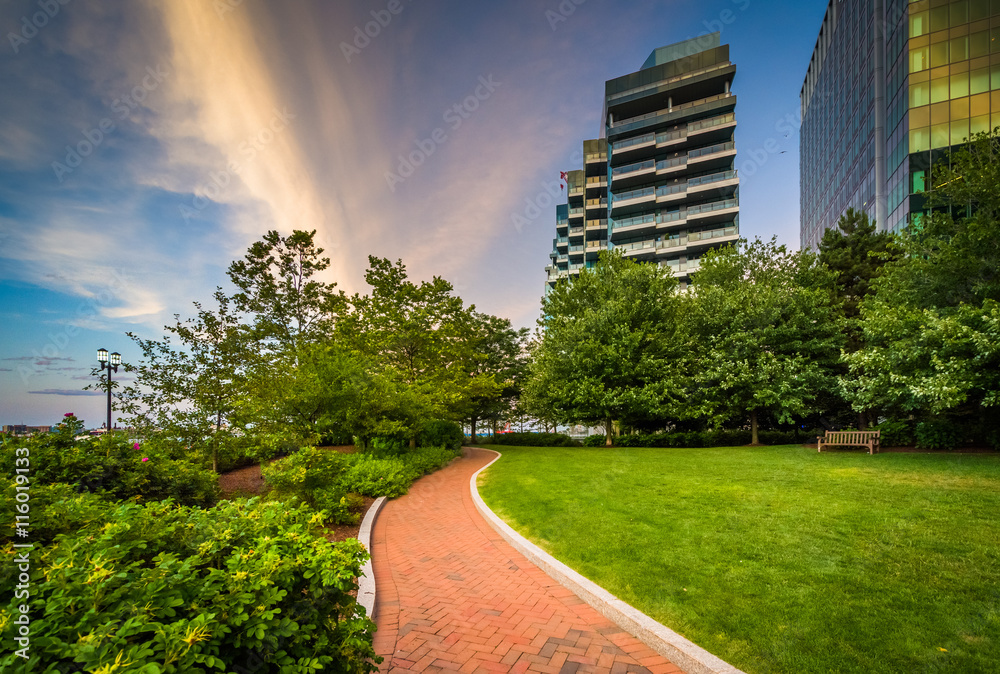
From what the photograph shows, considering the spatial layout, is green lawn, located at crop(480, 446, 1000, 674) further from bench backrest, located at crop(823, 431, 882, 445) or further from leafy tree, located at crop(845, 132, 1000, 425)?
bench backrest, located at crop(823, 431, 882, 445)

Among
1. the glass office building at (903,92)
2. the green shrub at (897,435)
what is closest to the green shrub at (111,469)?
the green shrub at (897,435)

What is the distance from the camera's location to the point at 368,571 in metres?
A: 6.26

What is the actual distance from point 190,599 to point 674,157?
2166 inches

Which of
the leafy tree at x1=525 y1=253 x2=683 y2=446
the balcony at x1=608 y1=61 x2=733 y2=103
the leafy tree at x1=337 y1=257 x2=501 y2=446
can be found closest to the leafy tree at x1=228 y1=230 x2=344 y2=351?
the leafy tree at x1=337 y1=257 x2=501 y2=446

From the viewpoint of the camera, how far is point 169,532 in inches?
119

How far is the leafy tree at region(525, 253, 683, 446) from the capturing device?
2325 centimetres

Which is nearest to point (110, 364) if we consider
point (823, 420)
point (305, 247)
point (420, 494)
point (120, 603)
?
point (420, 494)

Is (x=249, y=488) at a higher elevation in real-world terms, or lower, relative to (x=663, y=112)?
lower

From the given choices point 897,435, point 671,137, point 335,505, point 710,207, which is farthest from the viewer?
point 671,137

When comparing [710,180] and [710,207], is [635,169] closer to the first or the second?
[710,180]

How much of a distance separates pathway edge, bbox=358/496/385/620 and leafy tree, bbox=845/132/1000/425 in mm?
16588

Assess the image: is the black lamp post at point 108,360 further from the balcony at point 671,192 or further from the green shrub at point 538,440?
the balcony at point 671,192

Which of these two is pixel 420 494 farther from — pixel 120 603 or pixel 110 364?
pixel 120 603

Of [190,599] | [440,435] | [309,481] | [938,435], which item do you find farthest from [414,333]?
[938,435]
